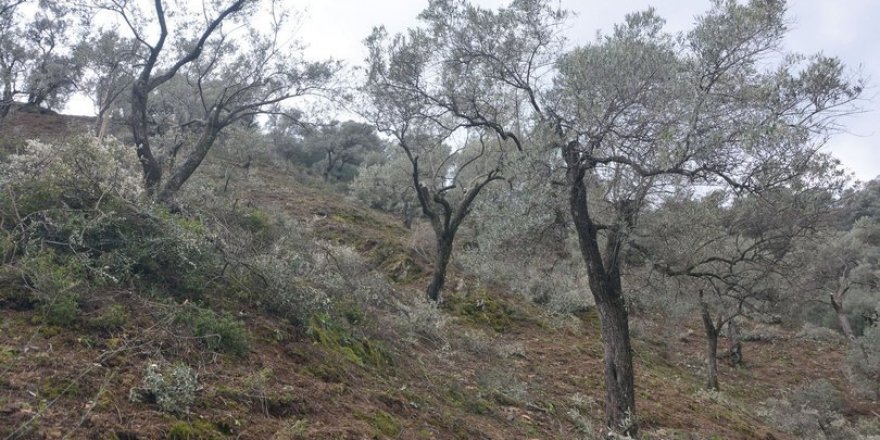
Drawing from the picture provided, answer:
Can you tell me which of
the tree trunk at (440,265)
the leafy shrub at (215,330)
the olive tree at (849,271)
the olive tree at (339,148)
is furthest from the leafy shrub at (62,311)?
the olive tree at (339,148)

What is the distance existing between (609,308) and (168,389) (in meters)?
5.75

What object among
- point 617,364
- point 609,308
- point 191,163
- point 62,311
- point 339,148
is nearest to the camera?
point 62,311

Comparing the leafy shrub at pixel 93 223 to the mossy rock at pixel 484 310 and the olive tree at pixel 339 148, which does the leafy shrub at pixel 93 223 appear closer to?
the mossy rock at pixel 484 310

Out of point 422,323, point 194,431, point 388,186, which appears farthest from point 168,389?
point 388,186

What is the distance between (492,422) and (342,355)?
2.05m

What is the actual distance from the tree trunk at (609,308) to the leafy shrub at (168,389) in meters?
5.38

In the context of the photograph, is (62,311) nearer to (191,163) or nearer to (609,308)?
(609,308)

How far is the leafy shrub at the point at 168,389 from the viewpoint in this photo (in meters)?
4.17

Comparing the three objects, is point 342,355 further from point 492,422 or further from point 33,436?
point 33,436

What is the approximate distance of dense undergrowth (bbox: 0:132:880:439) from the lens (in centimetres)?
421

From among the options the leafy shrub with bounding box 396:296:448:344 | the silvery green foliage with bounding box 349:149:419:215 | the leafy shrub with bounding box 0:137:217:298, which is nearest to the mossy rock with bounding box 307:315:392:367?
the leafy shrub with bounding box 0:137:217:298

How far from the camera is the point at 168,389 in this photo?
14.0ft

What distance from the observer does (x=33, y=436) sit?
3.33m

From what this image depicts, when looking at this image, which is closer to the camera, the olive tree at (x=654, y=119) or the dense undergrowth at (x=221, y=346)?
the dense undergrowth at (x=221, y=346)
